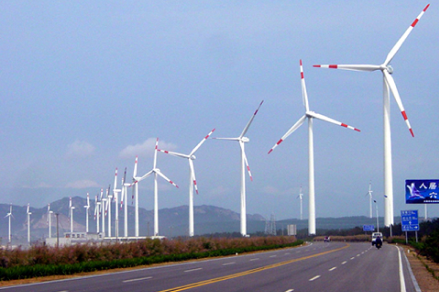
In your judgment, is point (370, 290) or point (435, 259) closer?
point (370, 290)

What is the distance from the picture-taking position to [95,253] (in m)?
40.3

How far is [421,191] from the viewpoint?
54938mm

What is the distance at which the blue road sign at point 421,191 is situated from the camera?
176 ft

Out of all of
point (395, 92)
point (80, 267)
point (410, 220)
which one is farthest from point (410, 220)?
point (80, 267)

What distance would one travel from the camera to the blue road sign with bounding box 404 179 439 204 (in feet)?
176

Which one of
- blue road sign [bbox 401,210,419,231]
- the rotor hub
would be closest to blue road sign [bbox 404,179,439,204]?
blue road sign [bbox 401,210,419,231]

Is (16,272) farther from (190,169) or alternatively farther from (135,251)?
(190,169)

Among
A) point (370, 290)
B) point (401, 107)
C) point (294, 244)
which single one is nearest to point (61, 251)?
point (370, 290)

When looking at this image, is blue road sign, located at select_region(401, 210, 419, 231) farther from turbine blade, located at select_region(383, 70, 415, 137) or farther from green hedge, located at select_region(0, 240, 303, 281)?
green hedge, located at select_region(0, 240, 303, 281)

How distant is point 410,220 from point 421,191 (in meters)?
17.4

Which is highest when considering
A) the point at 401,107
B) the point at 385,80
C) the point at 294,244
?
the point at 385,80

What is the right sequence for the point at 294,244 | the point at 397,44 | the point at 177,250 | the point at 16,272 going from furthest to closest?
the point at 294,244
the point at 397,44
the point at 177,250
the point at 16,272

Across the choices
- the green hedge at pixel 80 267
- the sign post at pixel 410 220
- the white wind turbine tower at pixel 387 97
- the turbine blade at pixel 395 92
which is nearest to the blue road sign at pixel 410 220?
the sign post at pixel 410 220

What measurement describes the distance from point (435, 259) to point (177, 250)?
2322cm
